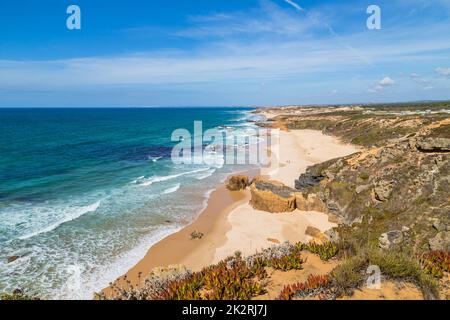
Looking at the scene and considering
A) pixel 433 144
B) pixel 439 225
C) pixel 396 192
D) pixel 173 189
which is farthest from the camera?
pixel 173 189

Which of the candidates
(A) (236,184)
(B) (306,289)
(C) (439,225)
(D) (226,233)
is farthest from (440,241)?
(A) (236,184)

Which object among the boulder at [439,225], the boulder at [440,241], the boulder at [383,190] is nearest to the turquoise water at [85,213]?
the boulder at [383,190]

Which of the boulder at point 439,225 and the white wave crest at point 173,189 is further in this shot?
the white wave crest at point 173,189

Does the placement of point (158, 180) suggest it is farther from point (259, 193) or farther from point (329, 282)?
point (329, 282)

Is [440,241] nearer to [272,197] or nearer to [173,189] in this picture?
[272,197]

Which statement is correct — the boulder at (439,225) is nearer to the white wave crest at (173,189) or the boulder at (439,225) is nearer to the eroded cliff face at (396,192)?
the eroded cliff face at (396,192)
